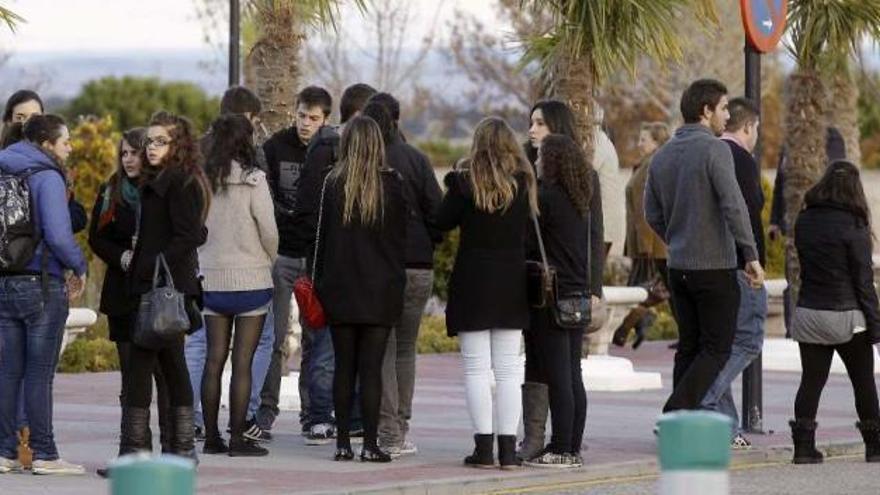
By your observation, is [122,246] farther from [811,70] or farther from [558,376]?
[811,70]

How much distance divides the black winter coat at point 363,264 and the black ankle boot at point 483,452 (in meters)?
0.76

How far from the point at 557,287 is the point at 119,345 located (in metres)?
2.30

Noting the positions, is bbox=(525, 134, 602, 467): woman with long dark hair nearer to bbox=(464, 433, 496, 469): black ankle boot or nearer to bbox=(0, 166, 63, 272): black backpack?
bbox=(464, 433, 496, 469): black ankle boot

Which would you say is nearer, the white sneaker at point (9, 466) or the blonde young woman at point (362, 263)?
the white sneaker at point (9, 466)

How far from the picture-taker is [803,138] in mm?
19906

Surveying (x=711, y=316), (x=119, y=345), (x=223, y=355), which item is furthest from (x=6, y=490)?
(x=711, y=316)

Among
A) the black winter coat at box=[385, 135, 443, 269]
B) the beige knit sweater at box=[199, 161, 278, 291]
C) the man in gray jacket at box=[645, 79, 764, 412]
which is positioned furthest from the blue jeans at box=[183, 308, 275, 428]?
the man in gray jacket at box=[645, 79, 764, 412]

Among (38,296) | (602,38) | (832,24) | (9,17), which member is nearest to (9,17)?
(9,17)

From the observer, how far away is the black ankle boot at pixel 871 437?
13.0m

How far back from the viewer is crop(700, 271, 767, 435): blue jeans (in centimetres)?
1283

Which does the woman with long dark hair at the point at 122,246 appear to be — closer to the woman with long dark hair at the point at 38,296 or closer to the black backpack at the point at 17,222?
the woman with long dark hair at the point at 38,296

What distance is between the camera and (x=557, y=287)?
12.1m

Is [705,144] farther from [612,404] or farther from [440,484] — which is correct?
[612,404]

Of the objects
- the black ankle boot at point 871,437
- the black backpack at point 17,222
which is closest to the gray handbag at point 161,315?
the black backpack at point 17,222
